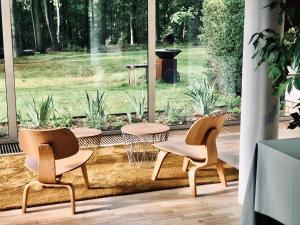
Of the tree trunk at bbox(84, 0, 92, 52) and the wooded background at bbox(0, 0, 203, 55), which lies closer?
the wooded background at bbox(0, 0, 203, 55)

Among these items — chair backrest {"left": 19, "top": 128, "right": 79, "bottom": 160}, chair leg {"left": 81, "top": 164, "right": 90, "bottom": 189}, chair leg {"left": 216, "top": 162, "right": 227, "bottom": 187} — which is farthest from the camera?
chair leg {"left": 216, "top": 162, "right": 227, "bottom": 187}

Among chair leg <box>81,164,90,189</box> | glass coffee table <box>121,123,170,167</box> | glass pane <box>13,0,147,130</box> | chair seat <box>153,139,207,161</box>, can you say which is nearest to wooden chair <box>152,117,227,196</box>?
chair seat <box>153,139,207,161</box>

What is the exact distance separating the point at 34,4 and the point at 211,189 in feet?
10.7

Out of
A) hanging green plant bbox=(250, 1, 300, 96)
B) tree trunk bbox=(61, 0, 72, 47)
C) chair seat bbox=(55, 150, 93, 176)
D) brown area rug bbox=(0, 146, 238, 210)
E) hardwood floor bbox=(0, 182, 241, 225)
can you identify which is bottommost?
hardwood floor bbox=(0, 182, 241, 225)

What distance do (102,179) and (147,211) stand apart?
868 millimetres

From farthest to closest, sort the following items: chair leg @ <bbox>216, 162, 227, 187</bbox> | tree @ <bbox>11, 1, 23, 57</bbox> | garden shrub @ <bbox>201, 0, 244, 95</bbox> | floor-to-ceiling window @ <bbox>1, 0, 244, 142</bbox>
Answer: garden shrub @ <bbox>201, 0, 244, 95</bbox> < floor-to-ceiling window @ <bbox>1, 0, 244, 142</bbox> < tree @ <bbox>11, 1, 23, 57</bbox> < chair leg @ <bbox>216, 162, 227, 187</bbox>

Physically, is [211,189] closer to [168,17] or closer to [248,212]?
[248,212]

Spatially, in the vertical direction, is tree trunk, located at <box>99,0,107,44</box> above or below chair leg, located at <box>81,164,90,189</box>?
above

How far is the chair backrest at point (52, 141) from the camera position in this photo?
3.45 meters

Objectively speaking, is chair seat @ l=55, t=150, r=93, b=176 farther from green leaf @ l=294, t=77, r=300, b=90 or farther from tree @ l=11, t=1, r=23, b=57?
tree @ l=11, t=1, r=23, b=57

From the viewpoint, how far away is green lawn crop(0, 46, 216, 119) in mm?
5762

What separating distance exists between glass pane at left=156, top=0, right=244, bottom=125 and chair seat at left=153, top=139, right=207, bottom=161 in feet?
6.36

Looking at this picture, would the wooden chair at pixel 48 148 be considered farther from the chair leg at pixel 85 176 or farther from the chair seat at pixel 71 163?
the chair leg at pixel 85 176

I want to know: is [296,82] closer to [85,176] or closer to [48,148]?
[48,148]
